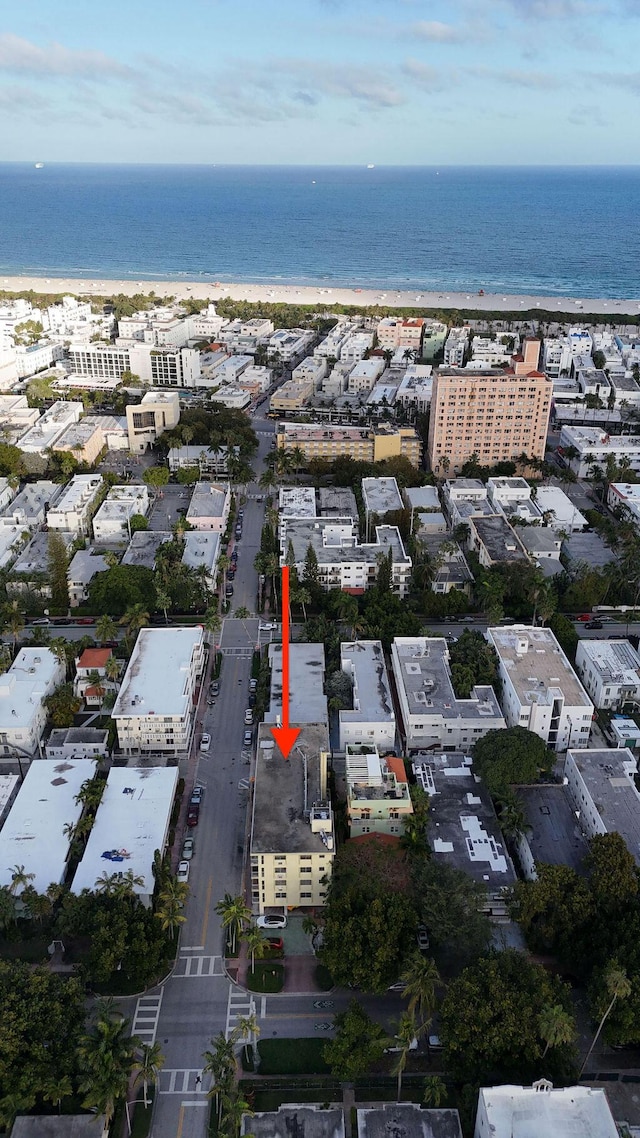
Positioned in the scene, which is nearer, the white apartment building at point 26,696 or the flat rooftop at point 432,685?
the white apartment building at point 26,696

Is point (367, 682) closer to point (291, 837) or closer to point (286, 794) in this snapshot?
point (286, 794)

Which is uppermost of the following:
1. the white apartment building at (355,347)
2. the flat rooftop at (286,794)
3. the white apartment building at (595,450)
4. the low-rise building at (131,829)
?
the white apartment building at (355,347)

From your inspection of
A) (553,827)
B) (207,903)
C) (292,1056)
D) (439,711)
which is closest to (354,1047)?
(292,1056)

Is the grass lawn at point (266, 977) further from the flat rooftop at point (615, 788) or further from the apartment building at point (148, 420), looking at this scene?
the apartment building at point (148, 420)

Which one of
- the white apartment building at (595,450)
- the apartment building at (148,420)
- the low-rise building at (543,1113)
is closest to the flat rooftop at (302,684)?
the low-rise building at (543,1113)

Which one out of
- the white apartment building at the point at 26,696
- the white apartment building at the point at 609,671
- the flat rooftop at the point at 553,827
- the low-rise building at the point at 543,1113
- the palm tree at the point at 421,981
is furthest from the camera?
the white apartment building at the point at 609,671

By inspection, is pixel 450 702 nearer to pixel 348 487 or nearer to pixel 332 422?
pixel 348 487

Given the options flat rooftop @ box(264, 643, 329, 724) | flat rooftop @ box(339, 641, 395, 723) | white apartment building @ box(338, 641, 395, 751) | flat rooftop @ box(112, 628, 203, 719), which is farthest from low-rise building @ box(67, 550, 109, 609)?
white apartment building @ box(338, 641, 395, 751)

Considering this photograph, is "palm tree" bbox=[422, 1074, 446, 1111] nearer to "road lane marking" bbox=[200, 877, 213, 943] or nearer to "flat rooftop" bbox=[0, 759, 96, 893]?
"road lane marking" bbox=[200, 877, 213, 943]

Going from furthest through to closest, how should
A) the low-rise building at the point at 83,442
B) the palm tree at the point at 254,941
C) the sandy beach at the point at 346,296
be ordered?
the sandy beach at the point at 346,296 < the low-rise building at the point at 83,442 < the palm tree at the point at 254,941
